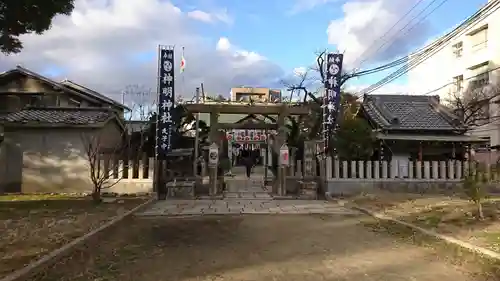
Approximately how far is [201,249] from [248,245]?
950 mm

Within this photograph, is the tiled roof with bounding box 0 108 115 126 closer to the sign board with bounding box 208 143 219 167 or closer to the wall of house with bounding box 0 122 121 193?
the wall of house with bounding box 0 122 121 193

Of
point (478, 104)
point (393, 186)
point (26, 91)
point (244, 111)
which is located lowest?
point (393, 186)

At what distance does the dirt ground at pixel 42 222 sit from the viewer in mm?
7316

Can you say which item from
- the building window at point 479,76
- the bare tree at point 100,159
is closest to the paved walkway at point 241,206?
the bare tree at point 100,159

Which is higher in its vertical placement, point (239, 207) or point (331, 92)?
point (331, 92)

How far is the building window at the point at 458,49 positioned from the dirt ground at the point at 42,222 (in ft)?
113

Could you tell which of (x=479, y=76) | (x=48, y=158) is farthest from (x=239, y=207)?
(x=479, y=76)

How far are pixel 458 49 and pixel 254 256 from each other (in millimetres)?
39524

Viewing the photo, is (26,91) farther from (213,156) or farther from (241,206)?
(241,206)

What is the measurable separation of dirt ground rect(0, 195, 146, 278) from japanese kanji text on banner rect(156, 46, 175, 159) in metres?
3.72

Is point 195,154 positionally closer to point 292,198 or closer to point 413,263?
point 292,198

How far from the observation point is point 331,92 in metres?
20.0

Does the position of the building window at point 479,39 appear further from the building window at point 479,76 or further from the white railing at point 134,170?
the white railing at point 134,170

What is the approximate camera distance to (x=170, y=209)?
48.7 ft
